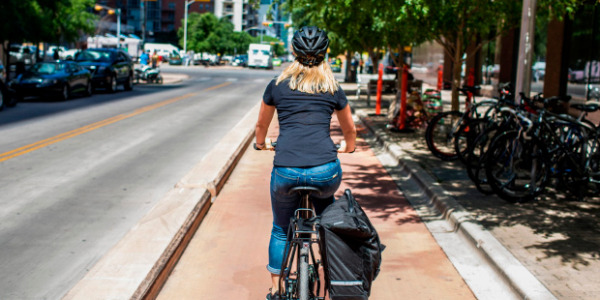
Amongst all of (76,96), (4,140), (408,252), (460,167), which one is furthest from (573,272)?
(76,96)

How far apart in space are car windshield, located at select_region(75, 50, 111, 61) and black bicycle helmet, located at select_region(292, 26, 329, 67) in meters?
28.5

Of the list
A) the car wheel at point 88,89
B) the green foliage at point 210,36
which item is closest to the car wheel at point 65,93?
the car wheel at point 88,89

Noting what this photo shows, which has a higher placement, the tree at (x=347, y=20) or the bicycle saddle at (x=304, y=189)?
the tree at (x=347, y=20)

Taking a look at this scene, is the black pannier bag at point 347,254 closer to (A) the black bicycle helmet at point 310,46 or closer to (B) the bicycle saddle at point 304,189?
(B) the bicycle saddle at point 304,189

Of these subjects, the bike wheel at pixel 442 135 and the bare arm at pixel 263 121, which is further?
the bike wheel at pixel 442 135

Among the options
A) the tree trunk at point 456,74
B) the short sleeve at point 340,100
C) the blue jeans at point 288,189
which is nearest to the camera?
the blue jeans at point 288,189

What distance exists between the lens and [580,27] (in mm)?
16719

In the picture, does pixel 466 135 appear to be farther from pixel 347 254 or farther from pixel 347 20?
pixel 347 20

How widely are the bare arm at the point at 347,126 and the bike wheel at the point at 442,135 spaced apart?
7215mm

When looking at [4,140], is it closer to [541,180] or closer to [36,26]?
[541,180]

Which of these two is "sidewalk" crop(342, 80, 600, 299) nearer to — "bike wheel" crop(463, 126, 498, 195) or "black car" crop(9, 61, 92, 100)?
"bike wheel" crop(463, 126, 498, 195)

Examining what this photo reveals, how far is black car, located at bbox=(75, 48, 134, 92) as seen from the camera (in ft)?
95.0

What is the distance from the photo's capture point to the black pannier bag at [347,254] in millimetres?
3465

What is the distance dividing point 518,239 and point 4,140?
432 inches
